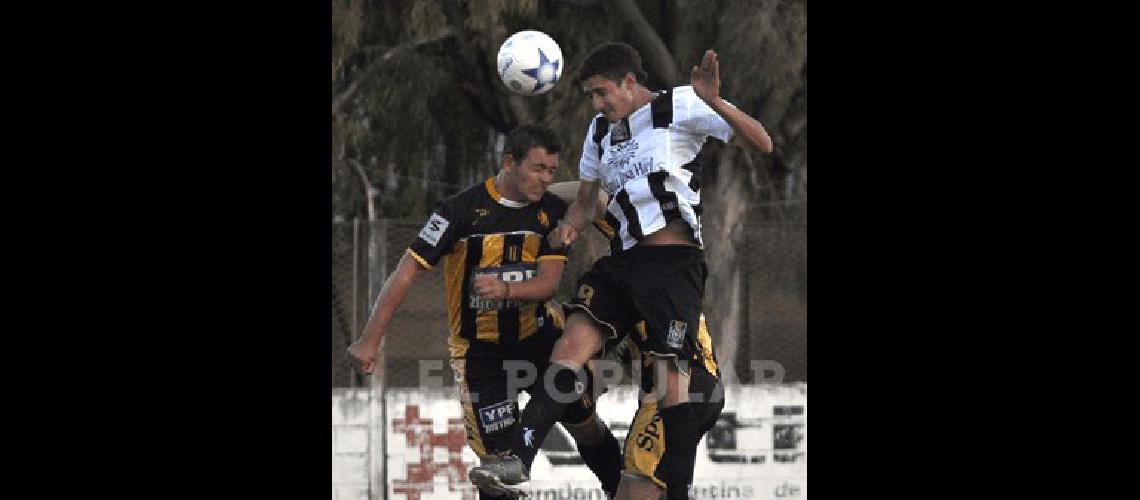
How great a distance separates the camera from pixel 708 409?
7.42 m

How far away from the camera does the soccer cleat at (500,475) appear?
6449mm

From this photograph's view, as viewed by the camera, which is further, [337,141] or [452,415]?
[337,141]

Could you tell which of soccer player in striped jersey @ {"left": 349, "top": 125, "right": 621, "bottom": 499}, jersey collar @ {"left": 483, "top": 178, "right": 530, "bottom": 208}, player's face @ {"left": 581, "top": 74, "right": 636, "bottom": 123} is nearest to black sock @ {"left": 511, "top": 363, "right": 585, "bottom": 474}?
soccer player in striped jersey @ {"left": 349, "top": 125, "right": 621, "bottom": 499}

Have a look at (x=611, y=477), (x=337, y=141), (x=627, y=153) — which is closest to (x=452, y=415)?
(x=611, y=477)

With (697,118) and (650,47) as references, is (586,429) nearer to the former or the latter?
(697,118)

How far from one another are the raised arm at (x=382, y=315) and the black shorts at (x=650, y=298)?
0.92 m

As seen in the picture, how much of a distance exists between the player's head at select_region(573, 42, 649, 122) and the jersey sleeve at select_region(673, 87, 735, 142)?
228 millimetres

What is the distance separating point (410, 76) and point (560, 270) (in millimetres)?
11289

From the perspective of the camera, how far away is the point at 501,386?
7.48 m

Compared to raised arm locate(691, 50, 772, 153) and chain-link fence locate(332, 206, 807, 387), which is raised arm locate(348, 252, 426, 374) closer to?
raised arm locate(691, 50, 772, 153)

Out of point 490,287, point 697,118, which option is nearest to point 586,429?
point 490,287

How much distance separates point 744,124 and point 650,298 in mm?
973

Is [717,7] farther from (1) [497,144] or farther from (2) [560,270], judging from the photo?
(2) [560,270]

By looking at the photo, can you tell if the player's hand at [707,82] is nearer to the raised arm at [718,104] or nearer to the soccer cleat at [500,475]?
the raised arm at [718,104]
